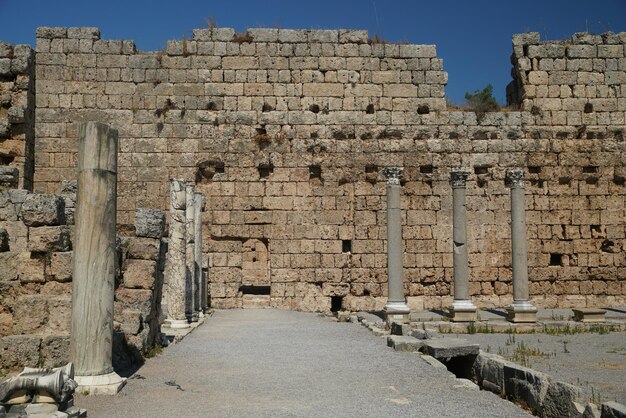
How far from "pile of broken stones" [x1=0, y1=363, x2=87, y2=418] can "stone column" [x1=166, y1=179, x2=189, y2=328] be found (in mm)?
7309

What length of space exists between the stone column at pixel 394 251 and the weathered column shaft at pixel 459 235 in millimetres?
A: 1420

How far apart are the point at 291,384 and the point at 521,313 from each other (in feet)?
29.9

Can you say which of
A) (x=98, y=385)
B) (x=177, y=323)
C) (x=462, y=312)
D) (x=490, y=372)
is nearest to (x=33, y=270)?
(x=98, y=385)

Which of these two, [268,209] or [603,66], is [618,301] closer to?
[603,66]

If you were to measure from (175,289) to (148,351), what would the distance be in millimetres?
3846

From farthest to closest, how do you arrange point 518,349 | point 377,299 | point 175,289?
point 377,299, point 175,289, point 518,349

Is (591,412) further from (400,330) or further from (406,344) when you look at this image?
(400,330)

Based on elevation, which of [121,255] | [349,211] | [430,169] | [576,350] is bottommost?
[576,350]

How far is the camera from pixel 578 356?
380 inches

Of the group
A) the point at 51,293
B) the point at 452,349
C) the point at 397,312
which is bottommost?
the point at 397,312

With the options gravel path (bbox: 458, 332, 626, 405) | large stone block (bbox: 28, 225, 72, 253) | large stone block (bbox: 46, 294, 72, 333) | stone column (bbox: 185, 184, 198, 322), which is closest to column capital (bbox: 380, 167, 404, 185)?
gravel path (bbox: 458, 332, 626, 405)

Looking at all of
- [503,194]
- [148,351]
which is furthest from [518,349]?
[503,194]

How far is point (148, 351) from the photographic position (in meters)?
9.18

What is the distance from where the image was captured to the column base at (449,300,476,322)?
15.2 meters
